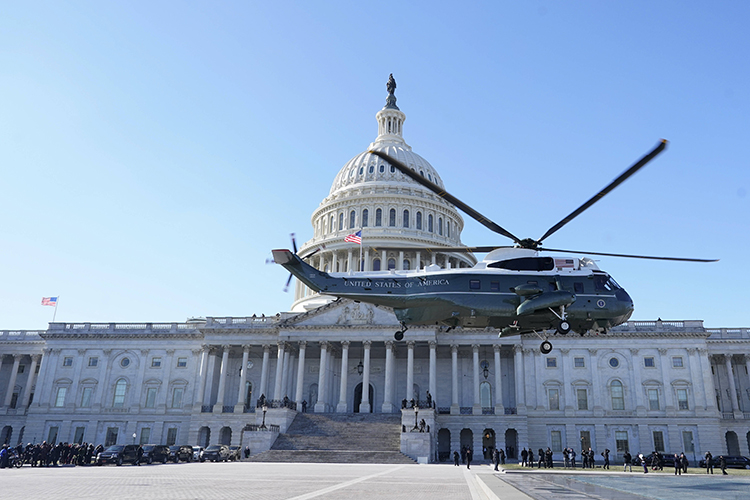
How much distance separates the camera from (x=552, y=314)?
27.4m

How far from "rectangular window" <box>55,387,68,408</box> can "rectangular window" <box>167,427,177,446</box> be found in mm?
14448

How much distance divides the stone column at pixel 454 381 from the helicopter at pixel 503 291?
38532 mm

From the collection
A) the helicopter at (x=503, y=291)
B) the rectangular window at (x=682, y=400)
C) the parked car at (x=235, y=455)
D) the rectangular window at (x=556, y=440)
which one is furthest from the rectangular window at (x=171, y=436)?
the rectangular window at (x=682, y=400)

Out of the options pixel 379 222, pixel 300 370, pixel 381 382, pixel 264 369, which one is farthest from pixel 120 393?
pixel 379 222

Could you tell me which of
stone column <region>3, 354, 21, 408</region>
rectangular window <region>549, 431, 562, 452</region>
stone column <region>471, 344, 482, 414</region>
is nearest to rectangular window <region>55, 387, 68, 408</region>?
stone column <region>3, 354, 21, 408</region>

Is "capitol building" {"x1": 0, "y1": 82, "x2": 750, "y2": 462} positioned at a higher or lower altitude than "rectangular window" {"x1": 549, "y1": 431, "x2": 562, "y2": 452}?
higher

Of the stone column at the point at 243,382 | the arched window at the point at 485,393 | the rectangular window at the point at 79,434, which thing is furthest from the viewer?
the rectangular window at the point at 79,434

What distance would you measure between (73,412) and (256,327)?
25709 mm

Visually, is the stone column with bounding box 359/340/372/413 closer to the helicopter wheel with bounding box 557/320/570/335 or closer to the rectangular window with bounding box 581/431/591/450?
the rectangular window with bounding box 581/431/591/450

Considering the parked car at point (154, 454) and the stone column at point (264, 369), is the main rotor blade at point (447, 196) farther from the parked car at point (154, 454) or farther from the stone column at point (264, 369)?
the stone column at point (264, 369)

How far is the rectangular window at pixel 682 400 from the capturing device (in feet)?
221

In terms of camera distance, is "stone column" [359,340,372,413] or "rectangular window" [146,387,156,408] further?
"rectangular window" [146,387,156,408]

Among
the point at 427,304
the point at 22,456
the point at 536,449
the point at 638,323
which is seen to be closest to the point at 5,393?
the point at 22,456

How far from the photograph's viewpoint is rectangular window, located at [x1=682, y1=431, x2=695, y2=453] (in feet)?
215
